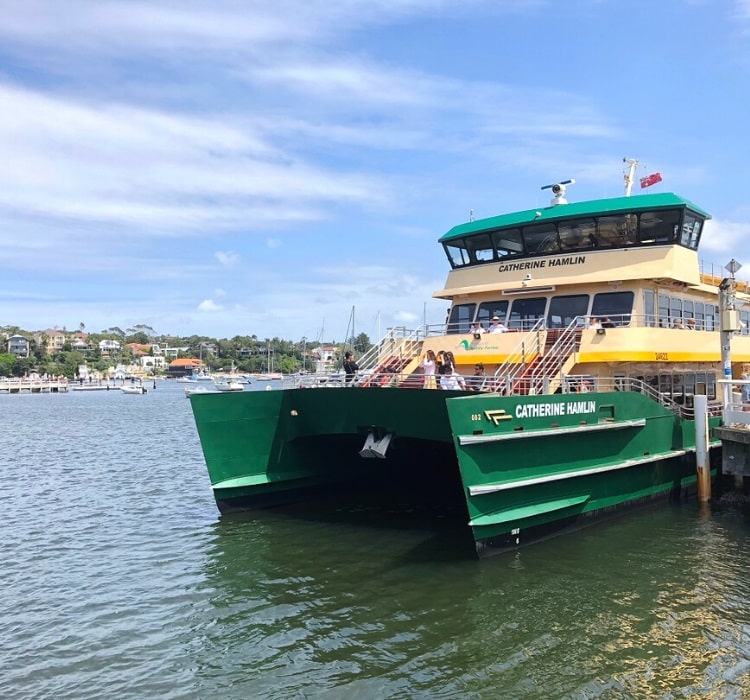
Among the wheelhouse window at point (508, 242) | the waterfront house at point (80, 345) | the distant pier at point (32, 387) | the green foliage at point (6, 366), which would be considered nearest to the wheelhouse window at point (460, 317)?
the wheelhouse window at point (508, 242)

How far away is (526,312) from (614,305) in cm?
186

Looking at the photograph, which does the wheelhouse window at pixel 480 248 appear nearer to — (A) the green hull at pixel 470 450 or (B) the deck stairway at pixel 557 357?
(B) the deck stairway at pixel 557 357

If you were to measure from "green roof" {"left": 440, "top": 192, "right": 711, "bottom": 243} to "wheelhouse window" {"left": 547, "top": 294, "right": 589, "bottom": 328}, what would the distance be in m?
1.72

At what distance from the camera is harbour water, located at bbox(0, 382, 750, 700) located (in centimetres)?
719

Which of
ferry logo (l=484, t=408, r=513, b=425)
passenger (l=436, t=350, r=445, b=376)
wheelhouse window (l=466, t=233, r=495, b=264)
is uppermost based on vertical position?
wheelhouse window (l=466, t=233, r=495, b=264)

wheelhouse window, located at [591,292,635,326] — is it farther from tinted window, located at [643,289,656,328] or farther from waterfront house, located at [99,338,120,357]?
waterfront house, located at [99,338,120,357]

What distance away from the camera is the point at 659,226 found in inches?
597

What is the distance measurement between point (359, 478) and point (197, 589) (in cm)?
565

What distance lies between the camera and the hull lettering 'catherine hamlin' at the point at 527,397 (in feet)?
36.3

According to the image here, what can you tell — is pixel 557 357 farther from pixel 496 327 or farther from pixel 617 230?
pixel 617 230

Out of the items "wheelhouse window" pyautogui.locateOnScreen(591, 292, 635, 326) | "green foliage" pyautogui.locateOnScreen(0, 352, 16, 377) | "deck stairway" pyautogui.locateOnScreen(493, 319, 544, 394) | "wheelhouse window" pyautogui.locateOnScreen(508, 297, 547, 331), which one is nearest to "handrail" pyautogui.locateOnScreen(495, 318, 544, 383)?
"deck stairway" pyautogui.locateOnScreen(493, 319, 544, 394)

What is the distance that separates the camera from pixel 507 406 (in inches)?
416

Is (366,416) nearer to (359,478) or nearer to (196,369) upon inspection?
(359,478)

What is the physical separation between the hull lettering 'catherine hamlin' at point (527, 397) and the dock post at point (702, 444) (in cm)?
24
